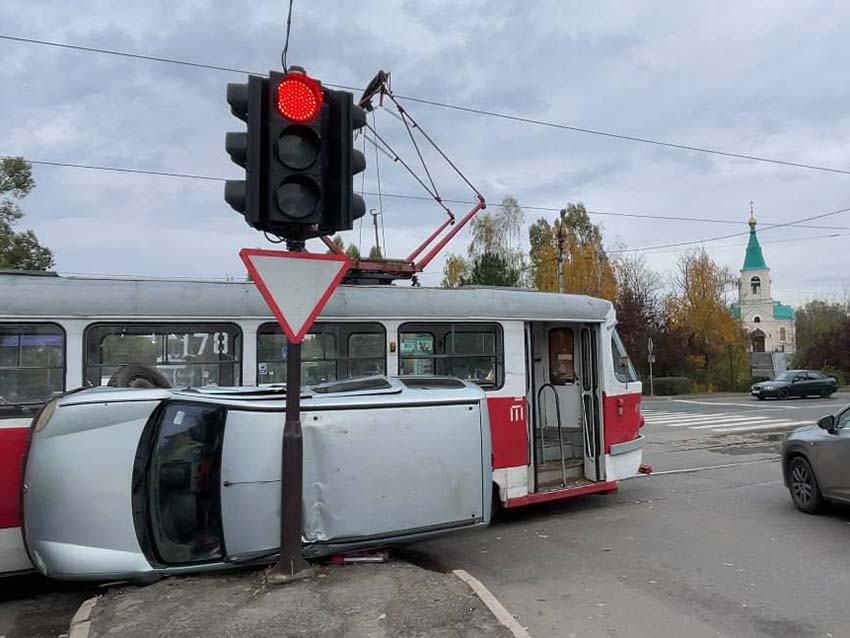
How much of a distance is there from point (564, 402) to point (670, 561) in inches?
119

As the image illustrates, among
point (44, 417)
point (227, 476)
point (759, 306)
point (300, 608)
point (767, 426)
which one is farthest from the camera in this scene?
point (759, 306)

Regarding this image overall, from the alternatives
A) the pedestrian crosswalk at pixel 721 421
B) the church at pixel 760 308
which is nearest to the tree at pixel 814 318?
the church at pixel 760 308

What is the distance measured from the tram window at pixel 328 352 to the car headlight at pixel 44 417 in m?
2.14

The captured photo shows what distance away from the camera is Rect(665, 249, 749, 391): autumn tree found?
43750 mm

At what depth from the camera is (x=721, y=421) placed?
20766mm

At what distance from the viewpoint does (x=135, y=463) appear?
4.70 metres

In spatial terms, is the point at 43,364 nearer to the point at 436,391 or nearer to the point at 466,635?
the point at 436,391

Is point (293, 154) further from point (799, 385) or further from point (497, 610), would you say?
point (799, 385)

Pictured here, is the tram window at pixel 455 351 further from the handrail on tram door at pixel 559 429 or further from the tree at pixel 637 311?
the tree at pixel 637 311

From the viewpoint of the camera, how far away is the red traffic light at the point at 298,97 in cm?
479

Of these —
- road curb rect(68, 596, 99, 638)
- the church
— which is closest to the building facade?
the church

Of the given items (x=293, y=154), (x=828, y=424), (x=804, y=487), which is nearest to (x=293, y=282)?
(x=293, y=154)

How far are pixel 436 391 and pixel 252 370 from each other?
201 cm

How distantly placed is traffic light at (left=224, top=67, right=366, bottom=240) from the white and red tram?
6.22 ft
